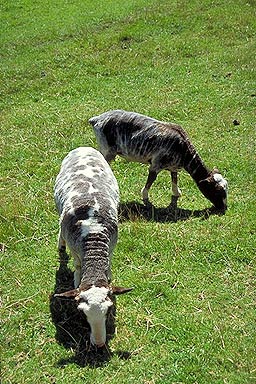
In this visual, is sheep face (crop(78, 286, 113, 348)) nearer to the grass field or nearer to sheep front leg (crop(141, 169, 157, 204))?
the grass field

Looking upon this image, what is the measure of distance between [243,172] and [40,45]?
11.0 m

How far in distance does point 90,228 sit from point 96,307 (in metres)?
1.25

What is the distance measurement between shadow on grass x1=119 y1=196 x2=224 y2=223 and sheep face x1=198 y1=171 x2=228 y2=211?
16 centimetres

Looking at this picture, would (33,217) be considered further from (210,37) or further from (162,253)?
(210,37)

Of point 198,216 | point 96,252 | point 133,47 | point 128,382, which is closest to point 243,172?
point 198,216

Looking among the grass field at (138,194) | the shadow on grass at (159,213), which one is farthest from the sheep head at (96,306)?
the shadow on grass at (159,213)

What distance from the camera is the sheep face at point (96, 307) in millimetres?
6875

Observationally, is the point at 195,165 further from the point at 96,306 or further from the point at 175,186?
the point at 96,306

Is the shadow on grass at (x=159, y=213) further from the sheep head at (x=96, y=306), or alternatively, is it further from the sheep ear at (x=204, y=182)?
the sheep head at (x=96, y=306)

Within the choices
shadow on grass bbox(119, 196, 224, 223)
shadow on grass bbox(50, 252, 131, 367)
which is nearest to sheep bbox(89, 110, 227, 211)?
shadow on grass bbox(119, 196, 224, 223)

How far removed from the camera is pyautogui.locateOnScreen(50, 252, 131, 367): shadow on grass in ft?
24.1

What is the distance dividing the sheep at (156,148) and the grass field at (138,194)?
0.53 m

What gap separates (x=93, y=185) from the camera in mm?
8422

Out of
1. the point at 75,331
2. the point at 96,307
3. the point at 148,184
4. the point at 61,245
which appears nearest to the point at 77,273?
the point at 75,331
